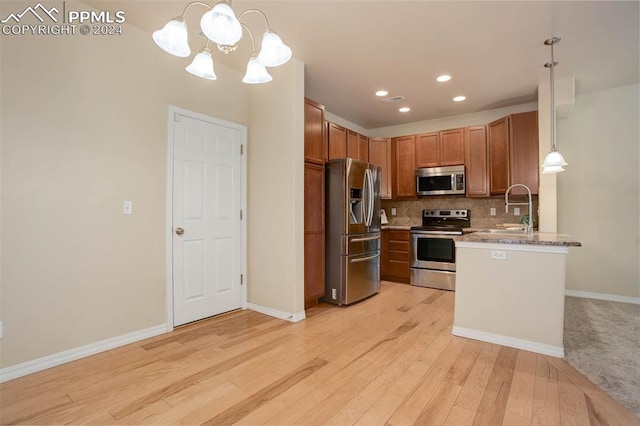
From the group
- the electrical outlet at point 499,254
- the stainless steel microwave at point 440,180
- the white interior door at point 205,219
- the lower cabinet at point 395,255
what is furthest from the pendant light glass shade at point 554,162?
the white interior door at point 205,219

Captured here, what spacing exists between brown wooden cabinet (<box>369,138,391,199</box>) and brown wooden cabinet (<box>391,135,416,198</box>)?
76 millimetres

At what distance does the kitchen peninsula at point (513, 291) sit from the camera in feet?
8.14

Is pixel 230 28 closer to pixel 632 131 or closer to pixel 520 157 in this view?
pixel 520 157

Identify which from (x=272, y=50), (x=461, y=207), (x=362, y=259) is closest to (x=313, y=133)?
(x=362, y=259)

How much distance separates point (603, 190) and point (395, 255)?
9.30 feet

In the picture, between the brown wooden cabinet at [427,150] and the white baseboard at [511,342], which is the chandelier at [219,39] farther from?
the brown wooden cabinet at [427,150]

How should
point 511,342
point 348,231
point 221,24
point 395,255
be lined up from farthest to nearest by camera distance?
point 395,255
point 348,231
point 511,342
point 221,24

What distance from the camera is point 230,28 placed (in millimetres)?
1455

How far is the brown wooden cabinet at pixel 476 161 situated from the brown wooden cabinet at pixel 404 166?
0.81 metres

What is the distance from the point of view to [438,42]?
2934 mm

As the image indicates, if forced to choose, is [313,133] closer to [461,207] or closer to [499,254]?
[499,254]

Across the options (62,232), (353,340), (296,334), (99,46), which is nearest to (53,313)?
(62,232)

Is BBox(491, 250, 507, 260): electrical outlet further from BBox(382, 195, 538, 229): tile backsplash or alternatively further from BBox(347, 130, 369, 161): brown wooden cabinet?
BBox(347, 130, 369, 161): brown wooden cabinet

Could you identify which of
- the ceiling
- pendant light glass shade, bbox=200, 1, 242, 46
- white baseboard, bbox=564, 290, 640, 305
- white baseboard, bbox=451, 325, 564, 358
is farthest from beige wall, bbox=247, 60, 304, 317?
white baseboard, bbox=564, 290, 640, 305
